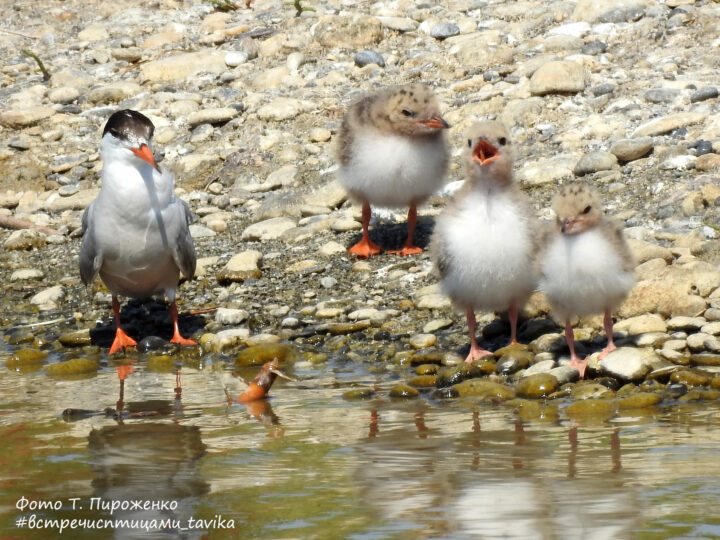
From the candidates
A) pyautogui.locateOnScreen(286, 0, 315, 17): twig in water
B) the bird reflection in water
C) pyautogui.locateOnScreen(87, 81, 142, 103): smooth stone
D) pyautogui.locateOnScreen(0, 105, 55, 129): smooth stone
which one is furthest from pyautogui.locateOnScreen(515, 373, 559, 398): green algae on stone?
pyautogui.locateOnScreen(286, 0, 315, 17): twig in water

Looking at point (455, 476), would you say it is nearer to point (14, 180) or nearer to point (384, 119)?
point (384, 119)

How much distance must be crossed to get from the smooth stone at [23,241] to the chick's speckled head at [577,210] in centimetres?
595

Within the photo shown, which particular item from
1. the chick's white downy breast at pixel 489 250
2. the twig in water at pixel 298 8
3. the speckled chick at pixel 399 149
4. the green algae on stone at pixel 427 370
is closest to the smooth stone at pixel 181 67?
the twig in water at pixel 298 8

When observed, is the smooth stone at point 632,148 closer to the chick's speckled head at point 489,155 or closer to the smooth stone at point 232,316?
the chick's speckled head at point 489,155

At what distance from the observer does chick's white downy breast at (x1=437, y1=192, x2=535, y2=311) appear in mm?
6926

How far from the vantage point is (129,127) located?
809 centimetres

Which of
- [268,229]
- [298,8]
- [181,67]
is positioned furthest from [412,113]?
[298,8]

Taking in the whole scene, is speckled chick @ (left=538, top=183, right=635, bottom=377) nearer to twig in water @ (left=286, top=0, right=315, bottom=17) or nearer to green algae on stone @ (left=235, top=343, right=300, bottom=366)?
green algae on stone @ (left=235, top=343, right=300, bottom=366)

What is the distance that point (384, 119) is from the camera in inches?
363

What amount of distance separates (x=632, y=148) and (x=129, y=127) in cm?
429

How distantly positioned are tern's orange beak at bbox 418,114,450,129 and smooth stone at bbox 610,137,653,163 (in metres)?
1.83

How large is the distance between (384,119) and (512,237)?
2.59m

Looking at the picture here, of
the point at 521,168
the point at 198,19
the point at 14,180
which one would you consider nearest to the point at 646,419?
the point at 521,168

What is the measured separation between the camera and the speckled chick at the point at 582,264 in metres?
6.61
